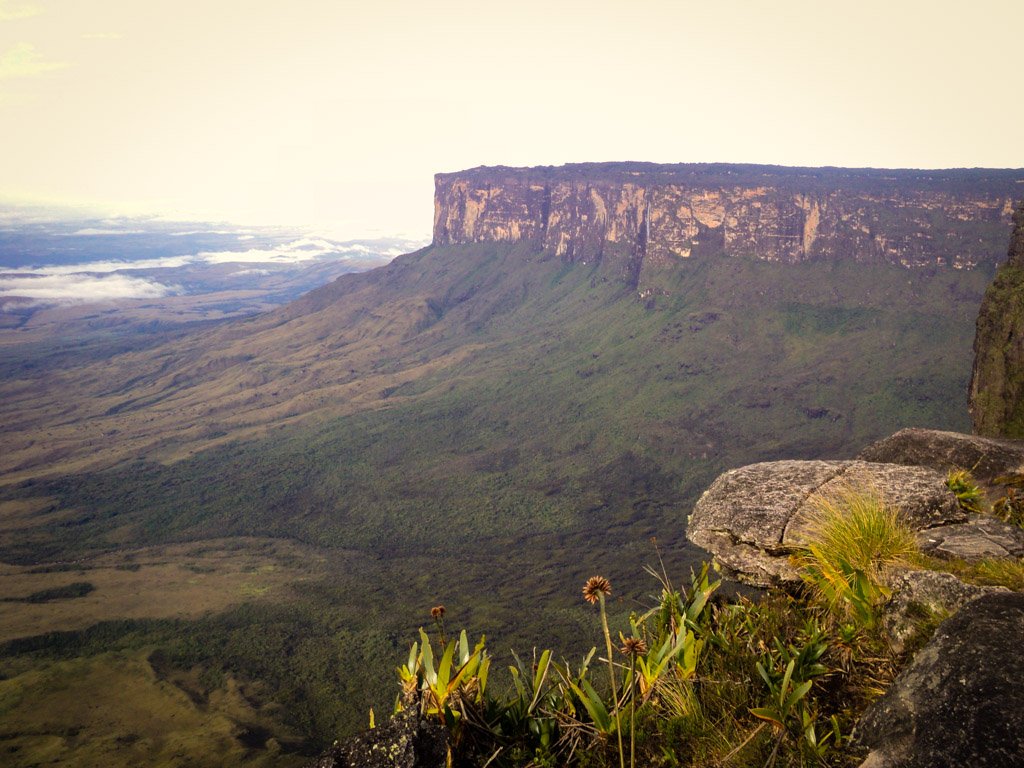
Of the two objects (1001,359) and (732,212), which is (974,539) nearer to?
(1001,359)

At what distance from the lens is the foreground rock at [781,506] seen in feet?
24.9

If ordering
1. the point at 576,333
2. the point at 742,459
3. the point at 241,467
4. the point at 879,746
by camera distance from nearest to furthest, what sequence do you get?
the point at 879,746 < the point at 742,459 < the point at 241,467 < the point at 576,333

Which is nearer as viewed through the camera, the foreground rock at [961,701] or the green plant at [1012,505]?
the foreground rock at [961,701]

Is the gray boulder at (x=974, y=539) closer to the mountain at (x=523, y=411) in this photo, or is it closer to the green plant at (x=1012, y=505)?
the green plant at (x=1012, y=505)

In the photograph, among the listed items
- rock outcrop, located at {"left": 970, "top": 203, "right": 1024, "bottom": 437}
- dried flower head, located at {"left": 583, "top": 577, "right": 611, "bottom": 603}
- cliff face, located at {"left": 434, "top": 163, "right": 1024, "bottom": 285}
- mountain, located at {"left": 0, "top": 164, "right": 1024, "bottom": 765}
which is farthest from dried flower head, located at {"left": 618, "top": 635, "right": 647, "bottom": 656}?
cliff face, located at {"left": 434, "top": 163, "right": 1024, "bottom": 285}

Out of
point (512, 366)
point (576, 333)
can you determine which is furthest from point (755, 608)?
point (576, 333)

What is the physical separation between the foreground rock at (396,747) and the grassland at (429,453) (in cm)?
3114

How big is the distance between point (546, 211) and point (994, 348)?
364 feet

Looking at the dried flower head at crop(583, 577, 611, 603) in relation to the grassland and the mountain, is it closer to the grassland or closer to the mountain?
the grassland

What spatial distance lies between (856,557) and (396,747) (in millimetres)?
4168

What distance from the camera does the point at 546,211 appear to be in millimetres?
135125

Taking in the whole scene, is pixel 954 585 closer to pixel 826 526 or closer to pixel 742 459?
pixel 826 526

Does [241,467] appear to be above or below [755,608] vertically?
below

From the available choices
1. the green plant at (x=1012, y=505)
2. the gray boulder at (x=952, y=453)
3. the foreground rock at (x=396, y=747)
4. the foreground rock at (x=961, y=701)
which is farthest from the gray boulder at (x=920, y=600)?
the gray boulder at (x=952, y=453)
